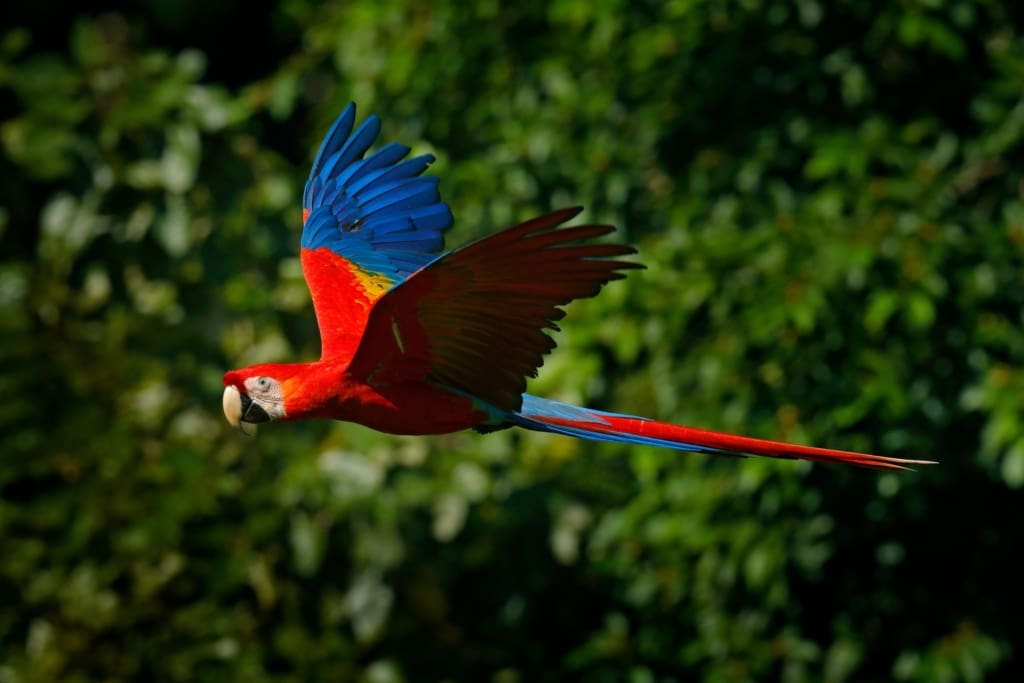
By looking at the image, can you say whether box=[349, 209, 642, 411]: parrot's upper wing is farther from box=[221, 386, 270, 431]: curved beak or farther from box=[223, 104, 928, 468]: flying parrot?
box=[221, 386, 270, 431]: curved beak

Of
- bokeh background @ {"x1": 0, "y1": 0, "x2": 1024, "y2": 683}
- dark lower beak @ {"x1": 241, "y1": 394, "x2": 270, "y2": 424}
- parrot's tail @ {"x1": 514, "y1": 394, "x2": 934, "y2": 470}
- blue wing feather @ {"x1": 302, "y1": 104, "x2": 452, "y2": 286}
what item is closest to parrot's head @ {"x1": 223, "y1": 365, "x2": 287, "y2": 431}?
dark lower beak @ {"x1": 241, "y1": 394, "x2": 270, "y2": 424}

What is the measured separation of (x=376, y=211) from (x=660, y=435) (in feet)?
2.13

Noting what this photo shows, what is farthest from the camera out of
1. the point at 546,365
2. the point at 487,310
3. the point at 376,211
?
the point at 546,365

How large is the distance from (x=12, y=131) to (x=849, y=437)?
209 cm

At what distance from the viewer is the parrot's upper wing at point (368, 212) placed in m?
2.06

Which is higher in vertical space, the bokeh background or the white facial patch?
the bokeh background

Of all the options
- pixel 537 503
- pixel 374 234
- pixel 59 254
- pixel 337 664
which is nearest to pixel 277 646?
pixel 337 664

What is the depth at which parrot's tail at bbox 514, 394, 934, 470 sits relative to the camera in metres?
1.59

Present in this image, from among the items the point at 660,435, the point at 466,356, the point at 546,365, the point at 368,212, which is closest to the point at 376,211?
the point at 368,212

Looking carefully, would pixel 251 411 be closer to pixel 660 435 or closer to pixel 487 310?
pixel 487 310

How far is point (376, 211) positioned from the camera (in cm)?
212

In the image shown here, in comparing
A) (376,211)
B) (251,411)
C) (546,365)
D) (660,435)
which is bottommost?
(660,435)

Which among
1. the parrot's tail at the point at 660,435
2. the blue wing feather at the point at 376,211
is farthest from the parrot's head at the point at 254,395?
the blue wing feather at the point at 376,211

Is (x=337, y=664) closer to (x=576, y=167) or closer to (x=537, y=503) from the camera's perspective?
(x=537, y=503)
